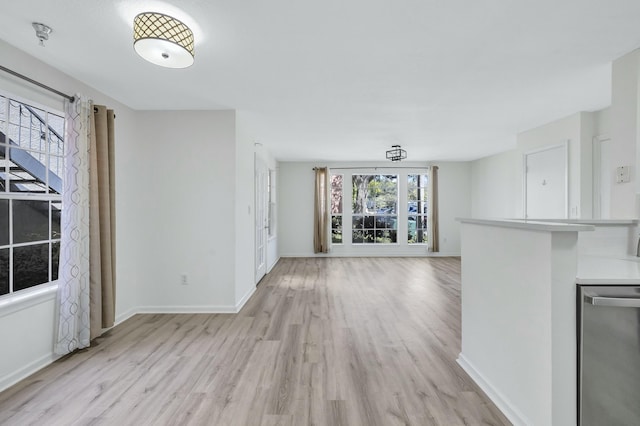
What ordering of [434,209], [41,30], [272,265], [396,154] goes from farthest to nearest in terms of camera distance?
[434,209]
[272,265]
[396,154]
[41,30]

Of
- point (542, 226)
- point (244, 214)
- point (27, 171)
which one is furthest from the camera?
point (244, 214)

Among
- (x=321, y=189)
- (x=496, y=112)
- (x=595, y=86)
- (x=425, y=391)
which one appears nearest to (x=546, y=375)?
(x=425, y=391)

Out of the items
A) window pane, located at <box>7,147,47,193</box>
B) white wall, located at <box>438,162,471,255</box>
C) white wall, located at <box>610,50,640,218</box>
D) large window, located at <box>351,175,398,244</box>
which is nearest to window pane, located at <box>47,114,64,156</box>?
window pane, located at <box>7,147,47,193</box>

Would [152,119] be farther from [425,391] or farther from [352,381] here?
[425,391]

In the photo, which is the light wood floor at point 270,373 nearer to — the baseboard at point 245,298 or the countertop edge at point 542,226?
the baseboard at point 245,298

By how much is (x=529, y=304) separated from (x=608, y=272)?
384 mm

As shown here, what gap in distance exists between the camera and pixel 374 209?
301 inches

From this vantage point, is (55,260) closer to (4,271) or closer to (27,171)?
(4,271)

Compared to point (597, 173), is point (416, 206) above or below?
below

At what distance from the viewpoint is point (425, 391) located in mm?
1989

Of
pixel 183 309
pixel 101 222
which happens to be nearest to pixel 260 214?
pixel 183 309

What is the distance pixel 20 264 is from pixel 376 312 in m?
3.36

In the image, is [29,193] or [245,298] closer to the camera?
[29,193]

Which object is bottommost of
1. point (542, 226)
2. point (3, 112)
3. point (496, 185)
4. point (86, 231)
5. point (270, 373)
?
point (270, 373)
